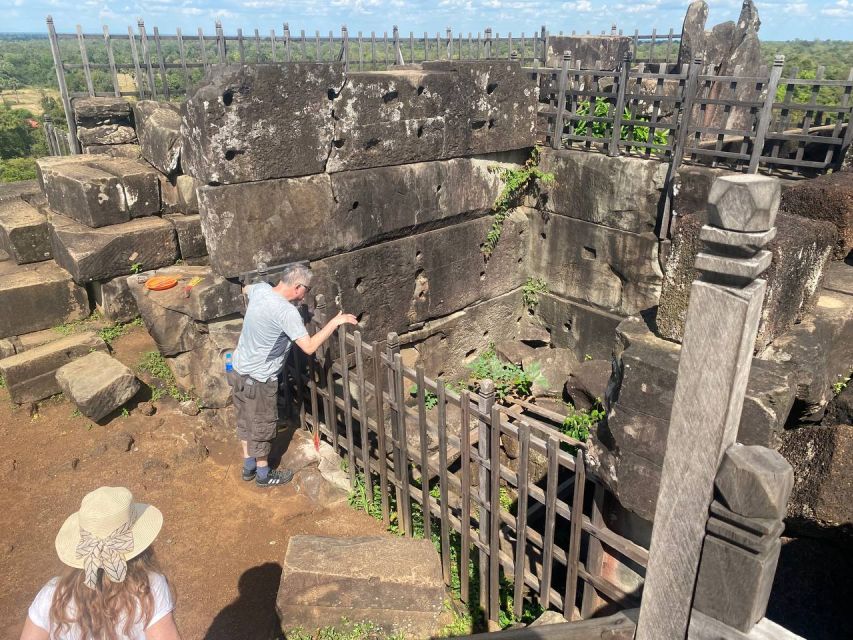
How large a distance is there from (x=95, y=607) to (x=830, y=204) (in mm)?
4186

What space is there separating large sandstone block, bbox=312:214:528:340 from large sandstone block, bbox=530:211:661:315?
28 cm

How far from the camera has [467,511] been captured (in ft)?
12.0

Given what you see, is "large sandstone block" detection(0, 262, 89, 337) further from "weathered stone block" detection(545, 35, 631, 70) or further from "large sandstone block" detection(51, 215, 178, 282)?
"weathered stone block" detection(545, 35, 631, 70)

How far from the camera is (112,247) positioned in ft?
18.4

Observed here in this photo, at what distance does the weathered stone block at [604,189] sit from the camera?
5.91m

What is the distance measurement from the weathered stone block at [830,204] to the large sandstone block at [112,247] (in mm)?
5249

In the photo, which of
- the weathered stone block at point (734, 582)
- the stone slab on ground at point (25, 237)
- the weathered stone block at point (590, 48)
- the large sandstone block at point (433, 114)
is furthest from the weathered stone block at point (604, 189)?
the weathered stone block at point (590, 48)

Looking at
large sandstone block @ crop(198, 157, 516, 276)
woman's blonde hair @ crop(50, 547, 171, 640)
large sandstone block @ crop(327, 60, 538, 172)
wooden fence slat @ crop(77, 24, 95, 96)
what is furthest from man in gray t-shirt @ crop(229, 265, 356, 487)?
wooden fence slat @ crop(77, 24, 95, 96)

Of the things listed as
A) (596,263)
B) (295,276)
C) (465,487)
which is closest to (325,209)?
(295,276)

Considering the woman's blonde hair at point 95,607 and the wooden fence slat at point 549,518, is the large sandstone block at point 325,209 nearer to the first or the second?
the wooden fence slat at point 549,518

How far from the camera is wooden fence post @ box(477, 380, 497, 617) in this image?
3.31 m

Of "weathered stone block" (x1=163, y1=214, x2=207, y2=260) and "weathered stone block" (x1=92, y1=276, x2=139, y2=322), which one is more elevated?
"weathered stone block" (x1=163, y1=214, x2=207, y2=260)

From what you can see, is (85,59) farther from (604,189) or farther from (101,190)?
(604,189)

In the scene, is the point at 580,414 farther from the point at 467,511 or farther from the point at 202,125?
the point at 202,125
